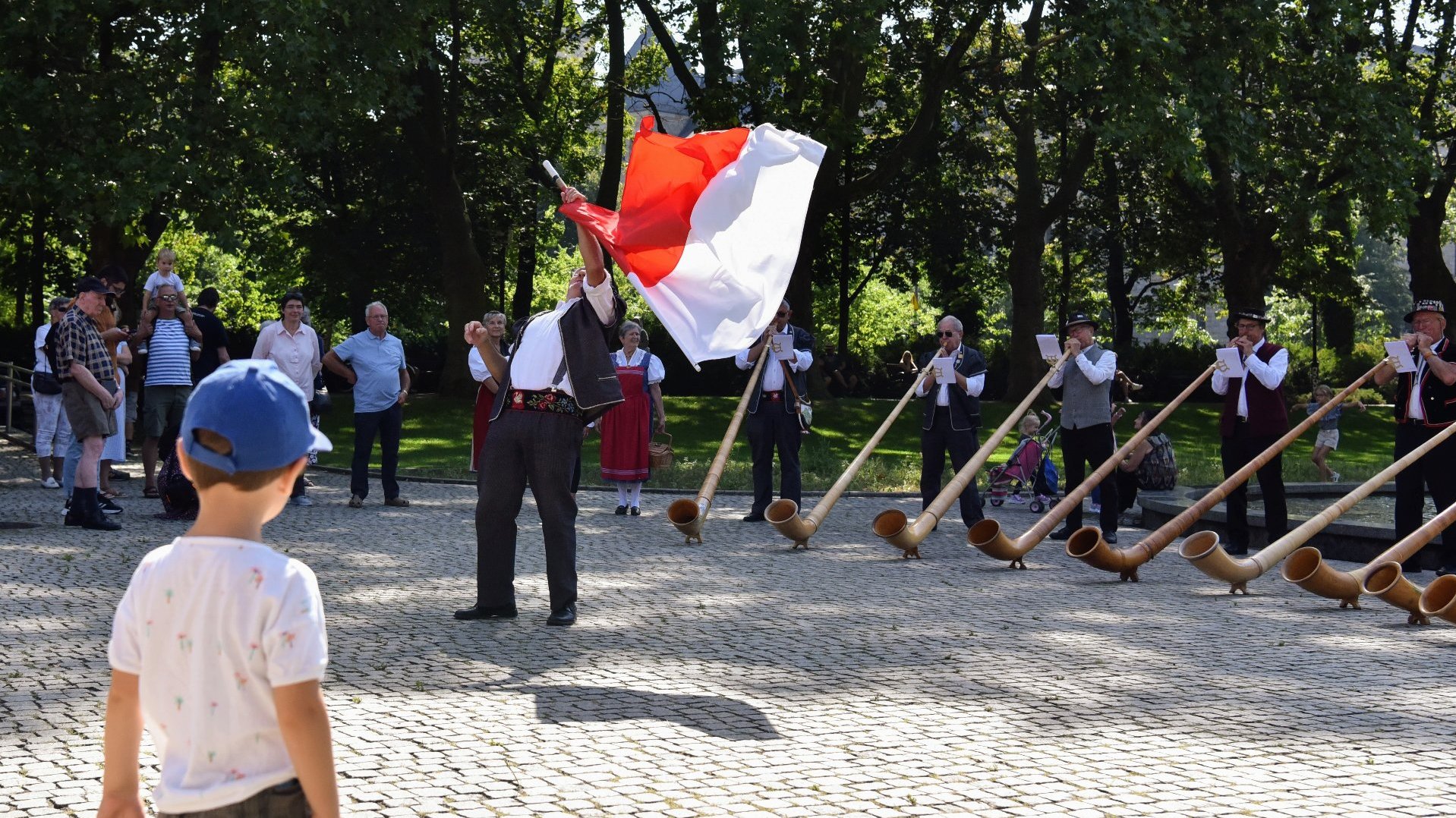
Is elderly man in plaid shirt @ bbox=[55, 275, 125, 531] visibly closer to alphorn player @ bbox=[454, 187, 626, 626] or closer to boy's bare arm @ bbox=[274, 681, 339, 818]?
alphorn player @ bbox=[454, 187, 626, 626]

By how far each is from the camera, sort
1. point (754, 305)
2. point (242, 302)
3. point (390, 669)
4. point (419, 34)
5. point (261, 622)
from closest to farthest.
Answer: point (261, 622)
point (390, 669)
point (754, 305)
point (419, 34)
point (242, 302)

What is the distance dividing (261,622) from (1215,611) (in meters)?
7.98

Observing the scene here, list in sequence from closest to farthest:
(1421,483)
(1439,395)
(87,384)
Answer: (1439,395) → (1421,483) → (87,384)

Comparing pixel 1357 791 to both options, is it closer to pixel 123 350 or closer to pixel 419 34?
pixel 123 350

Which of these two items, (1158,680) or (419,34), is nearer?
(1158,680)

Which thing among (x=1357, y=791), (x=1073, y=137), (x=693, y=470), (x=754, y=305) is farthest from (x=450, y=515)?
(x=1073, y=137)

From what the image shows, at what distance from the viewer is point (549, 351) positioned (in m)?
8.44

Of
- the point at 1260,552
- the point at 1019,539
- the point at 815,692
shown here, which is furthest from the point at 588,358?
the point at 1260,552

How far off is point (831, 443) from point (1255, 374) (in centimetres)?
1546

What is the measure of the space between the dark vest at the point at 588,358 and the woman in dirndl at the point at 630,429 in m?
6.64

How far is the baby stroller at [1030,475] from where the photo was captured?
1670 cm

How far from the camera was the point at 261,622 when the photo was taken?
8.81 ft

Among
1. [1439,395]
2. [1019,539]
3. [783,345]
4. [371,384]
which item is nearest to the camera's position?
[1439,395]

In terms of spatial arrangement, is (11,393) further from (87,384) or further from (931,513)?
(931,513)
